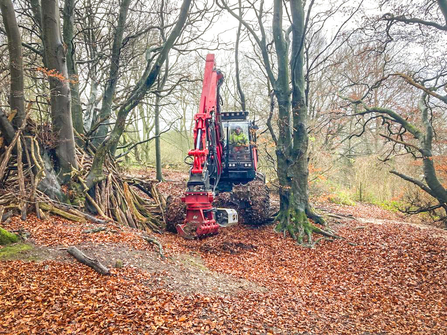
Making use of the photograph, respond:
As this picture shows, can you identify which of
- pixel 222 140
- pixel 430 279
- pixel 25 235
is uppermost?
pixel 222 140

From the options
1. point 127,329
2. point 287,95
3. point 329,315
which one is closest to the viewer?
point 127,329

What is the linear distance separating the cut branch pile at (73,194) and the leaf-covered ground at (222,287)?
0.50m

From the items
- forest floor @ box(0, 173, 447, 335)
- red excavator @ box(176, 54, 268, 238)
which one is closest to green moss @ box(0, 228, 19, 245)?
forest floor @ box(0, 173, 447, 335)

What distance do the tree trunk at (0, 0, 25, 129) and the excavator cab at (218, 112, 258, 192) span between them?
19.9 feet

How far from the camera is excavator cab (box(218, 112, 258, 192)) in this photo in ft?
36.7

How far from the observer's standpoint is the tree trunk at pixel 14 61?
6.46 m

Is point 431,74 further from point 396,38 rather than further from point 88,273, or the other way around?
point 88,273

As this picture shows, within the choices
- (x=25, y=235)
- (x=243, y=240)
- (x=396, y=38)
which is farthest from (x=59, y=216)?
(x=396, y=38)

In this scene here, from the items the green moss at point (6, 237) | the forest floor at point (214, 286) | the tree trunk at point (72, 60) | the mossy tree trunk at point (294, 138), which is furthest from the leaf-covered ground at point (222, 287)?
the tree trunk at point (72, 60)

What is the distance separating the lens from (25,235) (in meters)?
5.24

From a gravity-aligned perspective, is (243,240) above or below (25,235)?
below

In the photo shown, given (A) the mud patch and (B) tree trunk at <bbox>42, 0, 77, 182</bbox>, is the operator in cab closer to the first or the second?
(B) tree trunk at <bbox>42, 0, 77, 182</bbox>

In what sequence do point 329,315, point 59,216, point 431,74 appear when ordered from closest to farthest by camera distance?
point 329,315, point 59,216, point 431,74

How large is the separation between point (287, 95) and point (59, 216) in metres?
7.09
